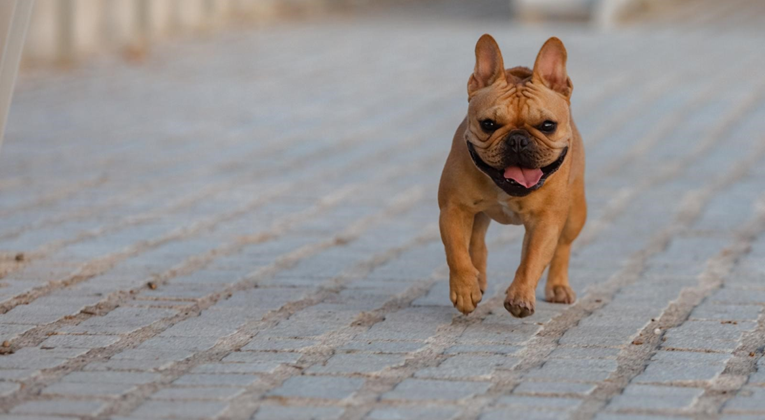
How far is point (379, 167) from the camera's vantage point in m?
8.98

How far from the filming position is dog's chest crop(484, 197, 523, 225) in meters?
4.81

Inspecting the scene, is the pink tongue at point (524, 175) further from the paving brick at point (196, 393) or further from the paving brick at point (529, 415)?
the paving brick at point (196, 393)

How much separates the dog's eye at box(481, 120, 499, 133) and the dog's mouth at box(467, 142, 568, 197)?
9cm

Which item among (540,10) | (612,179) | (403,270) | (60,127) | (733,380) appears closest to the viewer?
(733,380)

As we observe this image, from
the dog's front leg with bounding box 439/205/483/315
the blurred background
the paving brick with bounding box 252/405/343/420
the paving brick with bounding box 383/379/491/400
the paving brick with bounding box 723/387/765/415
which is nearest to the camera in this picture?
the paving brick with bounding box 252/405/343/420

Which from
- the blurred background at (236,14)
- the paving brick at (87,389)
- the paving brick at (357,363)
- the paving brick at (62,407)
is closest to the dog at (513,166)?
the paving brick at (357,363)

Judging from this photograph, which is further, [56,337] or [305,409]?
[56,337]

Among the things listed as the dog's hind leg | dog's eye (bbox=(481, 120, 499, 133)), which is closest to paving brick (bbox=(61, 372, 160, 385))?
dog's eye (bbox=(481, 120, 499, 133))

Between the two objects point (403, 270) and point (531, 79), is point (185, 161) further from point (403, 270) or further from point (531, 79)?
point (531, 79)

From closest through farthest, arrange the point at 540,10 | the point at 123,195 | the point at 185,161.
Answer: the point at 123,195 → the point at 185,161 → the point at 540,10

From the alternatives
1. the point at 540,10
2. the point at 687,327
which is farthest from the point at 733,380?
the point at 540,10

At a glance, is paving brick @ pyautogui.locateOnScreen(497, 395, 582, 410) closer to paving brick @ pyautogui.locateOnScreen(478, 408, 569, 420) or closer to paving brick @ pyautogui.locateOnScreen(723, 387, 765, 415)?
paving brick @ pyautogui.locateOnScreen(478, 408, 569, 420)

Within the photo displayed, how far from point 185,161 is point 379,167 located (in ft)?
4.93

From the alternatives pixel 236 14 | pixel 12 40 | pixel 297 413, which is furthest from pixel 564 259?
pixel 236 14
